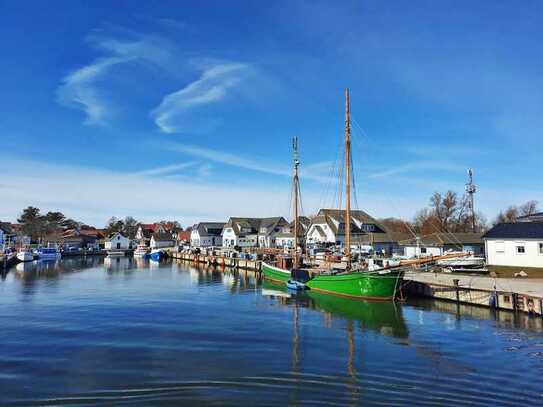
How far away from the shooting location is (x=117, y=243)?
120250 millimetres

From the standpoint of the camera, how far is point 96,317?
28578 mm

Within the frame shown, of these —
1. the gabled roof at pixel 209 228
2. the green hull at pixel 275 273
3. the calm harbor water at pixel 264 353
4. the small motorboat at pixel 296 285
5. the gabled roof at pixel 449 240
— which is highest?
the gabled roof at pixel 209 228

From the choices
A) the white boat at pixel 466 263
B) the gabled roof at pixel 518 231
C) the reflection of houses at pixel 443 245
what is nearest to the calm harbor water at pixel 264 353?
the white boat at pixel 466 263

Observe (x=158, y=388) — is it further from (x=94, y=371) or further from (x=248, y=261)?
(x=248, y=261)

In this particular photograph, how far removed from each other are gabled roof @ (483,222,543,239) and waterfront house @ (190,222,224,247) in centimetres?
8445

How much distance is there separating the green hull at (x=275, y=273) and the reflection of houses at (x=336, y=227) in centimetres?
2762

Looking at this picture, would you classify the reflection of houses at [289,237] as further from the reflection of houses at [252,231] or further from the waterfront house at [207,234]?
the waterfront house at [207,234]

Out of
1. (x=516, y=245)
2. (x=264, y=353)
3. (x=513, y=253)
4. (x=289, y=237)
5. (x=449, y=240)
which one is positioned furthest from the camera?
(x=289, y=237)

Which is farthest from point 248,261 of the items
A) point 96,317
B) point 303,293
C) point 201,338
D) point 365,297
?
point 201,338

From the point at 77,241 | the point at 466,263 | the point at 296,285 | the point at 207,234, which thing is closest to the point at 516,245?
the point at 466,263

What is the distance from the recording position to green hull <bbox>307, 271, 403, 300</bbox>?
35.2 m

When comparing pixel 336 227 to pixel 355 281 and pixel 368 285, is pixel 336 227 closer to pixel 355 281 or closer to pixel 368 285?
pixel 355 281

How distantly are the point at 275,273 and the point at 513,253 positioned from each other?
89.9ft

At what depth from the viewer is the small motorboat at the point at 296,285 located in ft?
141
